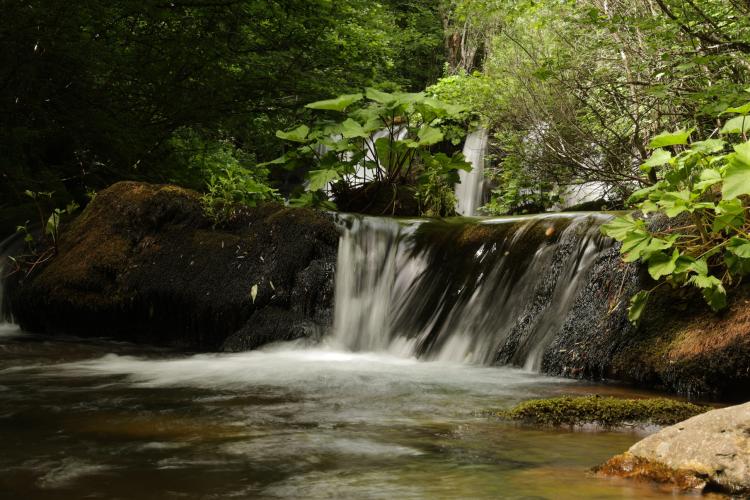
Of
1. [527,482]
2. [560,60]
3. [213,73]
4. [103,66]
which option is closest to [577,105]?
[560,60]

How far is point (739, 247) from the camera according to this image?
455 cm

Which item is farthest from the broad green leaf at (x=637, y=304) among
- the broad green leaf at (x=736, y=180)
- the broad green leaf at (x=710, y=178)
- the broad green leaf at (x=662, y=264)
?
the broad green leaf at (x=736, y=180)

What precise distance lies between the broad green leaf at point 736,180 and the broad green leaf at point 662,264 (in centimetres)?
76

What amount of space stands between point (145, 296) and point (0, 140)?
7.28 ft

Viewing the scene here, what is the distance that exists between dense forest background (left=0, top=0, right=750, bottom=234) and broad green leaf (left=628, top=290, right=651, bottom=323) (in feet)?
5.76

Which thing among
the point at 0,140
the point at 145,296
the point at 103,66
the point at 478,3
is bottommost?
the point at 145,296

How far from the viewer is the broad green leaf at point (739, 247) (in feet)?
14.8

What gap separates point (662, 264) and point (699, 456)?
2.39 metres

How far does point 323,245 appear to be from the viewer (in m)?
7.85

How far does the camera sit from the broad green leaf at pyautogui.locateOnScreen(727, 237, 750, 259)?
4.50 m

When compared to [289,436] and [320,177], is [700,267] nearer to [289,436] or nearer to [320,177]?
[289,436]

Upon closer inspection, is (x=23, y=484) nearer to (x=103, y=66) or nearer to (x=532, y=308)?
(x=532, y=308)

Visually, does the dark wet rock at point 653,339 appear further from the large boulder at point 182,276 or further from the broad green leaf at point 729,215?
the large boulder at point 182,276

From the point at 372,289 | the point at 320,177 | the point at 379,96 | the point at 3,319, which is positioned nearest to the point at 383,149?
the point at 379,96
